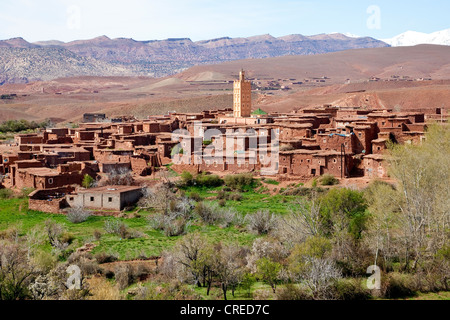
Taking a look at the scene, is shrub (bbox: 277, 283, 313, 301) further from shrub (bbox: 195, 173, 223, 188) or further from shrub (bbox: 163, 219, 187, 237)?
shrub (bbox: 195, 173, 223, 188)

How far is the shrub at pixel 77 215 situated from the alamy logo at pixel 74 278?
7.36 metres

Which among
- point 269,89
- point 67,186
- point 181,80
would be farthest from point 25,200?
point 181,80

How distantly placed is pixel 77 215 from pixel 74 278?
8.59 meters

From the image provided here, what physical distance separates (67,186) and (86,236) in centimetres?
627

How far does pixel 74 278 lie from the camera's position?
1380 cm

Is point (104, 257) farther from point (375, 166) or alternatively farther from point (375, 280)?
point (375, 166)

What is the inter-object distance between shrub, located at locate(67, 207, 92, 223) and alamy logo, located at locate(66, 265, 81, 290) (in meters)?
7.36

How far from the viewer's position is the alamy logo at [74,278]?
1306cm

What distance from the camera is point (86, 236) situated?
19.8m

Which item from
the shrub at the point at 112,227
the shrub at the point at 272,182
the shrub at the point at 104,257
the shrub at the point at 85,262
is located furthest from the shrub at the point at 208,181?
the shrub at the point at 85,262

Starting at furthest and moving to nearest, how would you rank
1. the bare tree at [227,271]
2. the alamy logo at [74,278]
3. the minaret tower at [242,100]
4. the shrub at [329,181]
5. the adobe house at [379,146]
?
the minaret tower at [242,100] → the adobe house at [379,146] → the shrub at [329,181] → the bare tree at [227,271] → the alamy logo at [74,278]

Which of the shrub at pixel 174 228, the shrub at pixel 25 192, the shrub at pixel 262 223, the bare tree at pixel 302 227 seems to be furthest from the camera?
the shrub at pixel 25 192

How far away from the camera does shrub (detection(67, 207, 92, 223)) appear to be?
22000 mm

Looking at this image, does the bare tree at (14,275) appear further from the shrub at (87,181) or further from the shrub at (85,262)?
the shrub at (87,181)
